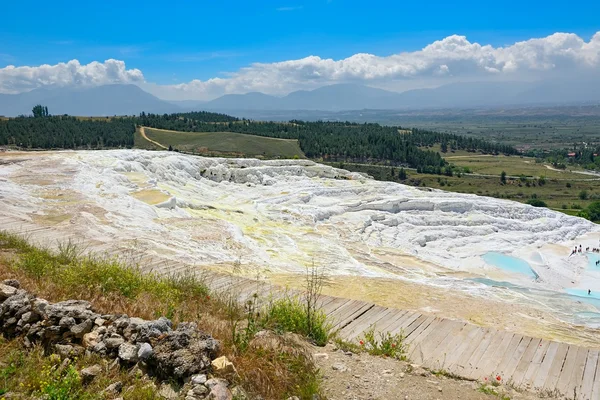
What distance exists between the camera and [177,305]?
22.7 feet

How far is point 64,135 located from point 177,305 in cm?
8122

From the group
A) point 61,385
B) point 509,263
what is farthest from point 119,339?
point 509,263

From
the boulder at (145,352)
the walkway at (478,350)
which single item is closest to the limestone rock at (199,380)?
the boulder at (145,352)

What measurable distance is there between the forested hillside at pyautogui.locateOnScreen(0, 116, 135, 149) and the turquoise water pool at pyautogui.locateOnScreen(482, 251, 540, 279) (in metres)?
65.9

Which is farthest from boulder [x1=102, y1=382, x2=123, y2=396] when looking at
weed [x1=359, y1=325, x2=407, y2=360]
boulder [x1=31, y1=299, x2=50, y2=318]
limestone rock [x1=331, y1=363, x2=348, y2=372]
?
weed [x1=359, y1=325, x2=407, y2=360]

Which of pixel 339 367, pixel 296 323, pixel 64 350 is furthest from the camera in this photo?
pixel 296 323

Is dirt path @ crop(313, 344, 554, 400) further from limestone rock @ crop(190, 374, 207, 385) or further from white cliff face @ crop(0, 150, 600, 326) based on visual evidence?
white cliff face @ crop(0, 150, 600, 326)

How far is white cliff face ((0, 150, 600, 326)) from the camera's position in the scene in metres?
15.2

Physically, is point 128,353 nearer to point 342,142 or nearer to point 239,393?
point 239,393

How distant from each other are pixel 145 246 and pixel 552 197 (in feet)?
275

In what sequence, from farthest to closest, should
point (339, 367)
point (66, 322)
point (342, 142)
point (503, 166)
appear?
1. point (503, 166)
2. point (342, 142)
3. point (339, 367)
4. point (66, 322)

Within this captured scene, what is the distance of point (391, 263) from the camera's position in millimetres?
19172

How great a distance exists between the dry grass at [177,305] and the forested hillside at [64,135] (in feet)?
224

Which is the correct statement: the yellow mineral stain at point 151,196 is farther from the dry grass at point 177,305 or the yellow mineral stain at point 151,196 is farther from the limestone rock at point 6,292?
the limestone rock at point 6,292
